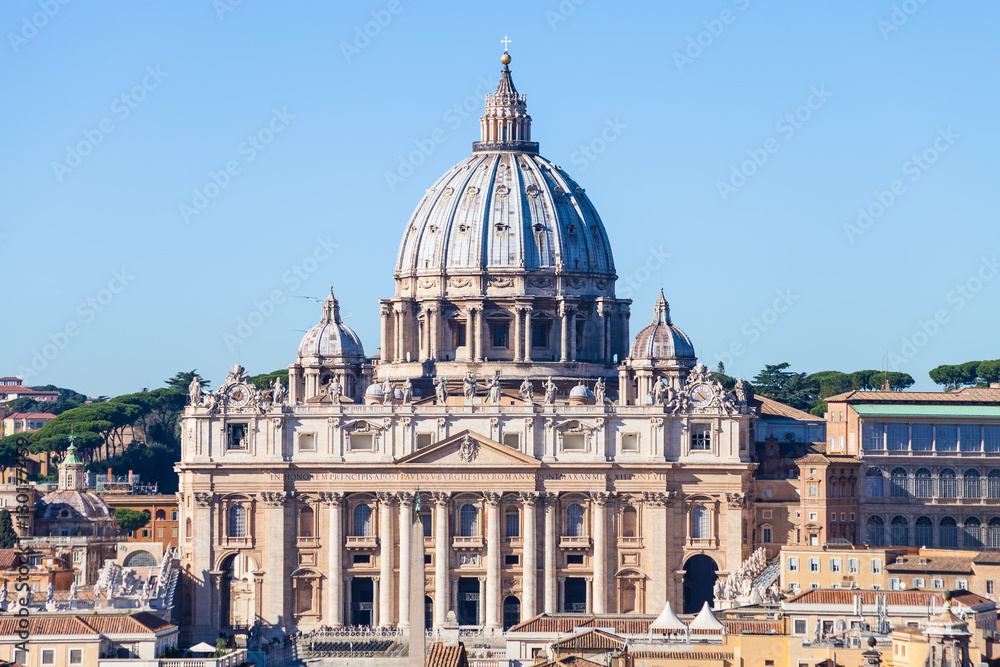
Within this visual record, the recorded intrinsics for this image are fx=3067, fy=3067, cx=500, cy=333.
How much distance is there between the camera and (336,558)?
159000mm

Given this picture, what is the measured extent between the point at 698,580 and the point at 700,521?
3945 mm

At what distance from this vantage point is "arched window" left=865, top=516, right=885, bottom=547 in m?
158

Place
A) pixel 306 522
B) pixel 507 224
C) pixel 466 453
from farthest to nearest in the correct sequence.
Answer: pixel 507 224 → pixel 306 522 → pixel 466 453

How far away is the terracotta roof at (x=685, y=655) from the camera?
116 meters

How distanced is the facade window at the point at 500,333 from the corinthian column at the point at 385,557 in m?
21.6

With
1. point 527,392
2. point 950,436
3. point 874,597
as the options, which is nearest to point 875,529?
point 950,436

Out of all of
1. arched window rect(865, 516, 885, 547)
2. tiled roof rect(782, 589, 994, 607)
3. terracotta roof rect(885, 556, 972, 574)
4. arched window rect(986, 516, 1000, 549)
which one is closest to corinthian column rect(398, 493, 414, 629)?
arched window rect(865, 516, 885, 547)

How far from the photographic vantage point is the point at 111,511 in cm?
18200

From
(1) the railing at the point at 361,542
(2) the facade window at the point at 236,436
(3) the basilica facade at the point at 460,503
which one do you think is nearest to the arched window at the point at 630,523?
(3) the basilica facade at the point at 460,503

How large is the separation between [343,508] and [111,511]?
26.7 metres

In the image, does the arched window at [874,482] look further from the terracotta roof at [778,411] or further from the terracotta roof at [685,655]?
the terracotta roof at [685,655]

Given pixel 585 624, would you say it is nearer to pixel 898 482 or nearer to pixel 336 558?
pixel 336 558

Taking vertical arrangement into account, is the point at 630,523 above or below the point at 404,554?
above

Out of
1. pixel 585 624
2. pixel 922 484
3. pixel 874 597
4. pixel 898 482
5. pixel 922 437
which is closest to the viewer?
pixel 874 597
